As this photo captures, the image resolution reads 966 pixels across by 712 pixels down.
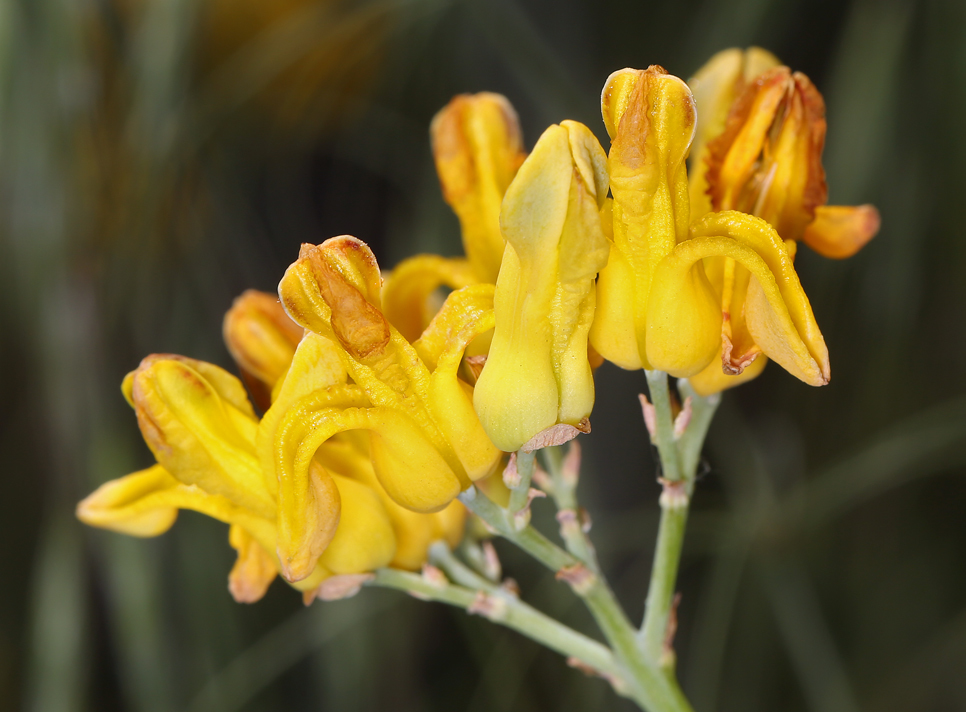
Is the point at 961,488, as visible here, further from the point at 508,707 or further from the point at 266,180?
the point at 266,180

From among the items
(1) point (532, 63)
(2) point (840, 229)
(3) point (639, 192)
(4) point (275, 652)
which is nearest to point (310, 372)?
(3) point (639, 192)

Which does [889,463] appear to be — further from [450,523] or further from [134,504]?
[134,504]

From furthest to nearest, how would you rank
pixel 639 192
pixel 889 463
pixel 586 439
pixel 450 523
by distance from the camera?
pixel 586 439 < pixel 889 463 < pixel 450 523 < pixel 639 192

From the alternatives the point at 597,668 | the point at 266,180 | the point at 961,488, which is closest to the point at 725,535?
the point at 961,488

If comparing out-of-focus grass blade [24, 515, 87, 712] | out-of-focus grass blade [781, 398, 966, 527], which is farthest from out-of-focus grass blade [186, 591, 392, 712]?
out-of-focus grass blade [781, 398, 966, 527]

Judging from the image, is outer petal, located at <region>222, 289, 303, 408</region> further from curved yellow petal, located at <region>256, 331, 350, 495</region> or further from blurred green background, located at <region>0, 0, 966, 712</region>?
blurred green background, located at <region>0, 0, 966, 712</region>
